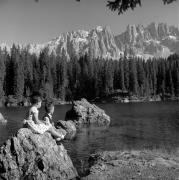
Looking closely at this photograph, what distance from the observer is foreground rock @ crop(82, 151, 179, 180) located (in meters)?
15.7

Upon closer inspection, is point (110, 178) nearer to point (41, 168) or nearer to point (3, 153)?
point (41, 168)

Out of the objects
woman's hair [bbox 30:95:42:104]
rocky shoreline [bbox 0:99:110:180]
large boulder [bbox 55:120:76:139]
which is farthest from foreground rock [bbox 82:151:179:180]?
large boulder [bbox 55:120:76:139]

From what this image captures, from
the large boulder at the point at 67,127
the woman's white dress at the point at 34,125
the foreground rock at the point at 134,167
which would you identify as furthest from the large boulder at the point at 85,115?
the woman's white dress at the point at 34,125

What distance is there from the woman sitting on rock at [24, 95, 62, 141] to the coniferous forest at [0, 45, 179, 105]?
136 meters


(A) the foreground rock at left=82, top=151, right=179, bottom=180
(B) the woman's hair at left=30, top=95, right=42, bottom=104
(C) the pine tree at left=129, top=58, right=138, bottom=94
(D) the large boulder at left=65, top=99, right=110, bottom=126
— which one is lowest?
(A) the foreground rock at left=82, top=151, right=179, bottom=180

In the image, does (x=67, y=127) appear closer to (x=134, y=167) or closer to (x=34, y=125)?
(x=34, y=125)

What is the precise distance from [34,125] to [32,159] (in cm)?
178

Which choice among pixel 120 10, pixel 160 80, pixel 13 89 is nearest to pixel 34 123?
pixel 120 10

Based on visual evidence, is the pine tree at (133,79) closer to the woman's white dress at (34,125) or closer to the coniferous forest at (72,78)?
the coniferous forest at (72,78)

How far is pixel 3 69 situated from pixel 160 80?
291 ft

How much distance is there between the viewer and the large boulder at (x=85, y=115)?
54844 mm

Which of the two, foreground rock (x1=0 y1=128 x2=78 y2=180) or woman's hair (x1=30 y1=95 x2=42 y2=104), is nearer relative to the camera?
woman's hair (x1=30 y1=95 x2=42 y2=104)

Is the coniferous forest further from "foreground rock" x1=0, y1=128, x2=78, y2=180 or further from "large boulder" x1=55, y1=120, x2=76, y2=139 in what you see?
"foreground rock" x1=0, y1=128, x2=78, y2=180

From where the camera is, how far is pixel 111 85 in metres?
182
